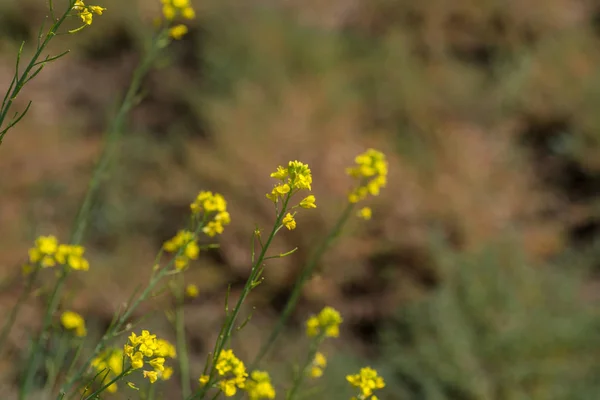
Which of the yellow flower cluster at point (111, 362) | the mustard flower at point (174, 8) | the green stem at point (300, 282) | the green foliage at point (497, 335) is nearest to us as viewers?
the yellow flower cluster at point (111, 362)

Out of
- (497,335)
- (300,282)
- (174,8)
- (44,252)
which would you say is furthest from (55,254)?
(497,335)

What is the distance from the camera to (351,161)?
4.57 metres

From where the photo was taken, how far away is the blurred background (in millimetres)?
3391

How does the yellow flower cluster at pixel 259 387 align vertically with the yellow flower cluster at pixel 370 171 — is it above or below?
below

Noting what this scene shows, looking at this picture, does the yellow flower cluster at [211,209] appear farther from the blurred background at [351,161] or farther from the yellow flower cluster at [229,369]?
the blurred background at [351,161]

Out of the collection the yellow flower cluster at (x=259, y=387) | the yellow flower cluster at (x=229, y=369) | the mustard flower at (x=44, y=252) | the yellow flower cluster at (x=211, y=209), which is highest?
the yellow flower cluster at (x=211, y=209)

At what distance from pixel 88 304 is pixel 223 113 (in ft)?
5.83

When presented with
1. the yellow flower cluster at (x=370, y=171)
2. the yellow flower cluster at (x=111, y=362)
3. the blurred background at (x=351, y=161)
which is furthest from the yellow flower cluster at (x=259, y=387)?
the blurred background at (x=351, y=161)

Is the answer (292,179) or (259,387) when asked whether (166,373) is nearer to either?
(259,387)

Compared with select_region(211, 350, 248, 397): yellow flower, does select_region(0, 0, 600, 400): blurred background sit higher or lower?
higher

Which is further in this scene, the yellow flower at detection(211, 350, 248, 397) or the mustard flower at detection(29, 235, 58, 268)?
the mustard flower at detection(29, 235, 58, 268)

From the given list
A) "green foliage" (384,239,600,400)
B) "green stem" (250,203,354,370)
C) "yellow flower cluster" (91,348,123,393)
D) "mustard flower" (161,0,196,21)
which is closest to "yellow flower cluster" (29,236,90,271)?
"yellow flower cluster" (91,348,123,393)

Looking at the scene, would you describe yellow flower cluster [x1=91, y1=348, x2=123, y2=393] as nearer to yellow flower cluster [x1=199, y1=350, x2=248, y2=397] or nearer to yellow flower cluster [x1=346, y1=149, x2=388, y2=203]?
yellow flower cluster [x1=199, y1=350, x2=248, y2=397]

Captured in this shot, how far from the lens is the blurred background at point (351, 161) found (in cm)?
339
